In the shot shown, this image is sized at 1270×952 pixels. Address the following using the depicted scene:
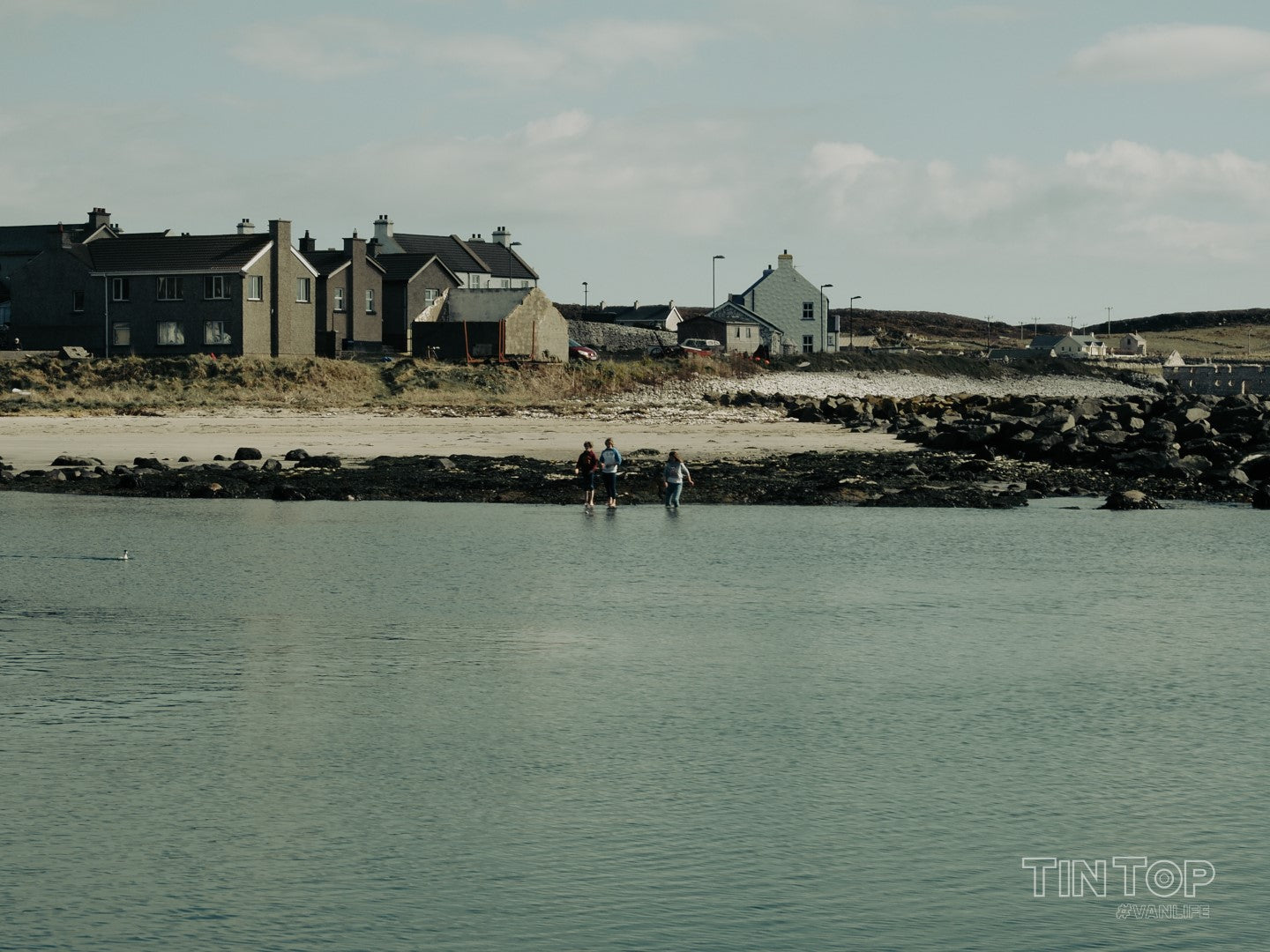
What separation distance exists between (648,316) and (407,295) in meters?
45.3

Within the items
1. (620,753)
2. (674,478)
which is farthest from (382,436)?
(620,753)

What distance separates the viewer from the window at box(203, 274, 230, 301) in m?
78.9

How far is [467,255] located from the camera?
106m

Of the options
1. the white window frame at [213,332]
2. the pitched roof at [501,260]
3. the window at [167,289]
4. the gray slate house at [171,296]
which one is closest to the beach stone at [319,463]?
the gray slate house at [171,296]

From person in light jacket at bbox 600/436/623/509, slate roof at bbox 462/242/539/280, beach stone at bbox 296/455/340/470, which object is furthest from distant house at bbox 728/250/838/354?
person in light jacket at bbox 600/436/623/509

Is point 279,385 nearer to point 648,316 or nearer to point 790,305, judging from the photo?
point 790,305

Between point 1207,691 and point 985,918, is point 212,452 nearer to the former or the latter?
point 1207,691

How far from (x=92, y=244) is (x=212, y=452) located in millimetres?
43343

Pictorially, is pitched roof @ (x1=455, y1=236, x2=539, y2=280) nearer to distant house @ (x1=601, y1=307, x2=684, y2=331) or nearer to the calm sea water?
distant house @ (x1=601, y1=307, x2=684, y2=331)

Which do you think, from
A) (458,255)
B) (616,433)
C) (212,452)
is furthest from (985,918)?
(458,255)

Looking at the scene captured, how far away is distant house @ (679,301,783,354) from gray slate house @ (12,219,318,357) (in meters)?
40.0

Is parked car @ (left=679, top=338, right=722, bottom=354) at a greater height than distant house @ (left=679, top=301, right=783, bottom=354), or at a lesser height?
lesser

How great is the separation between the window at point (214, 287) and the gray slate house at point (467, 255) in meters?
21.3

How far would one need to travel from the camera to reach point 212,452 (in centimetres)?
4616
